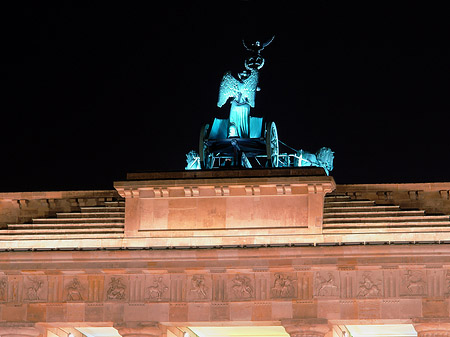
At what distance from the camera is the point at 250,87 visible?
54.6m

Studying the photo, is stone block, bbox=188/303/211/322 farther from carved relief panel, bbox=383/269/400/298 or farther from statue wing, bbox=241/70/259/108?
statue wing, bbox=241/70/259/108

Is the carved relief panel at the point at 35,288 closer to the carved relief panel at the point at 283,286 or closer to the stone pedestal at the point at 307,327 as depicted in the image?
the carved relief panel at the point at 283,286

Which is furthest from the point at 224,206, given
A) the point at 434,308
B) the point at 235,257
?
the point at 434,308

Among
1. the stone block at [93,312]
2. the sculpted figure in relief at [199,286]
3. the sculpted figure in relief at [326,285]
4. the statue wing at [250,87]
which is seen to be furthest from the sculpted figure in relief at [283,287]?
the statue wing at [250,87]

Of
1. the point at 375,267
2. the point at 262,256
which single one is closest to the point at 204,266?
the point at 262,256

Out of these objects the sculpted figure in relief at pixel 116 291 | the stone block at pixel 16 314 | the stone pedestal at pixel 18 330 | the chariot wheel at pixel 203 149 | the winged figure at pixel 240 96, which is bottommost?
the stone pedestal at pixel 18 330

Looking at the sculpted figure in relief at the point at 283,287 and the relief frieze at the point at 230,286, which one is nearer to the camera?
the relief frieze at the point at 230,286

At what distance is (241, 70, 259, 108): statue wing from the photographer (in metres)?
54.4

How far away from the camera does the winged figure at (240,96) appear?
53.5m

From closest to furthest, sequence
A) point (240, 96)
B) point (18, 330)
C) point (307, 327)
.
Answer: point (307, 327), point (18, 330), point (240, 96)

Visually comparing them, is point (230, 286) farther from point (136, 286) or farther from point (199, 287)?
point (136, 286)

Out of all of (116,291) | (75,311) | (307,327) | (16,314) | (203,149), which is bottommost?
(307,327)

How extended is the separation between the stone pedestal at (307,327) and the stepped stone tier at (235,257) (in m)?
0.03

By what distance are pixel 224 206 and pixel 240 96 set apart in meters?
4.55
